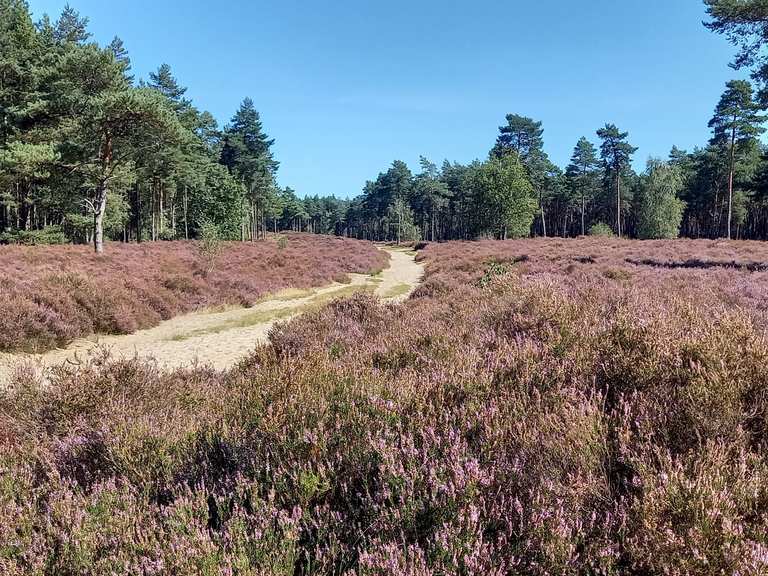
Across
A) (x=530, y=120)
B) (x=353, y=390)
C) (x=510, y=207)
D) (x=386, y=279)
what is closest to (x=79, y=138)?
(x=386, y=279)

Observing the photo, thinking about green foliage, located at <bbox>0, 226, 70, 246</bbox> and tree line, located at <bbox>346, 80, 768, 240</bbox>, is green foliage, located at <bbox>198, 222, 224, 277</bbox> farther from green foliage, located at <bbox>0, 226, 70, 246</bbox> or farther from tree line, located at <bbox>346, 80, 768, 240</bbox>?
tree line, located at <bbox>346, 80, 768, 240</bbox>

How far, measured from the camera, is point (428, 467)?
2.31 metres

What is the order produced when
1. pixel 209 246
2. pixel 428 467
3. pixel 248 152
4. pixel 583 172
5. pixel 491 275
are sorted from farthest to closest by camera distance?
1. pixel 583 172
2. pixel 248 152
3. pixel 209 246
4. pixel 491 275
5. pixel 428 467

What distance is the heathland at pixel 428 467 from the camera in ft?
6.02

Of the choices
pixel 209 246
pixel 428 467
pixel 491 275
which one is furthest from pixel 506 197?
pixel 428 467

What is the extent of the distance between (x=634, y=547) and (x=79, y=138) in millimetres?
28856

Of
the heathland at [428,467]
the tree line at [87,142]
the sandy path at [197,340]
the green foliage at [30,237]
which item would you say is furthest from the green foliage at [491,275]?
the green foliage at [30,237]

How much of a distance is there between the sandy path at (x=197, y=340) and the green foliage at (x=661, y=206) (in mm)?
52294

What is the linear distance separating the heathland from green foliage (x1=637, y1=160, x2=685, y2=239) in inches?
2476

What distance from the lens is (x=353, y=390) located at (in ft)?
11.3

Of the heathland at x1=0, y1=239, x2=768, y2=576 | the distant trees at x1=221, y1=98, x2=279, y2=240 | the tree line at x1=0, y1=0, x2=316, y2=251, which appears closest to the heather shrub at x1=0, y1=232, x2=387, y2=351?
the tree line at x1=0, y1=0, x2=316, y2=251

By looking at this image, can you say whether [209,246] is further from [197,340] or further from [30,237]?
[30,237]

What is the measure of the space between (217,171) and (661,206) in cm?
5718

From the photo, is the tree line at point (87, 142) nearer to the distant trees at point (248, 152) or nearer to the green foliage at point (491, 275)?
the distant trees at point (248, 152)
